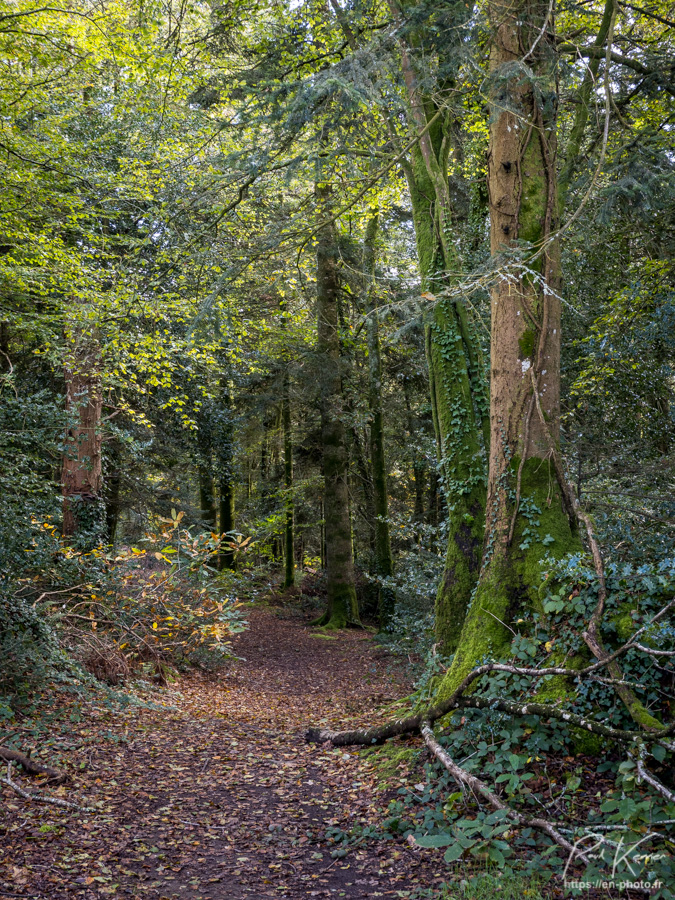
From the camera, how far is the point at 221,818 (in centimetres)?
426

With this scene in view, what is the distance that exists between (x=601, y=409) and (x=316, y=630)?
8270 millimetres

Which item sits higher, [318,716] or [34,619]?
[34,619]

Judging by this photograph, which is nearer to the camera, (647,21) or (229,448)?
(647,21)

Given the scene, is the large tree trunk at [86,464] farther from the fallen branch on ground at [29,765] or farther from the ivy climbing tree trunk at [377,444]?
the ivy climbing tree trunk at [377,444]

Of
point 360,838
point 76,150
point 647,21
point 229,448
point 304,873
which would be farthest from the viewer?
point 229,448

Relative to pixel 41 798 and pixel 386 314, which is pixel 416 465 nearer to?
pixel 386 314

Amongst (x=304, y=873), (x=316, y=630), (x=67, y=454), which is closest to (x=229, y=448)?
(x=316, y=630)

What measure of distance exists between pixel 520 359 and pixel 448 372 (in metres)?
1.52

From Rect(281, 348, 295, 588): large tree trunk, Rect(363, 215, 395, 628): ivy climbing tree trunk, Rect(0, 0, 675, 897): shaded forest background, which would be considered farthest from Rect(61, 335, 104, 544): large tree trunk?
Rect(363, 215, 395, 628): ivy climbing tree trunk

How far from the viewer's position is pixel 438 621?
616 centimetres

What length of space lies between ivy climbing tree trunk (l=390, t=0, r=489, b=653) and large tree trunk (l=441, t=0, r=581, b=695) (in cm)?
89

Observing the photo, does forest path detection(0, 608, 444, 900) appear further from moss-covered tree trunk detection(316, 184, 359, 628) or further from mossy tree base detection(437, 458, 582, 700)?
moss-covered tree trunk detection(316, 184, 359, 628)

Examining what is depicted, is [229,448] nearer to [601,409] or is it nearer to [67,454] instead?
[67,454]

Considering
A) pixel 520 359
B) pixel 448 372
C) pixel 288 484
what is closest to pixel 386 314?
pixel 520 359
